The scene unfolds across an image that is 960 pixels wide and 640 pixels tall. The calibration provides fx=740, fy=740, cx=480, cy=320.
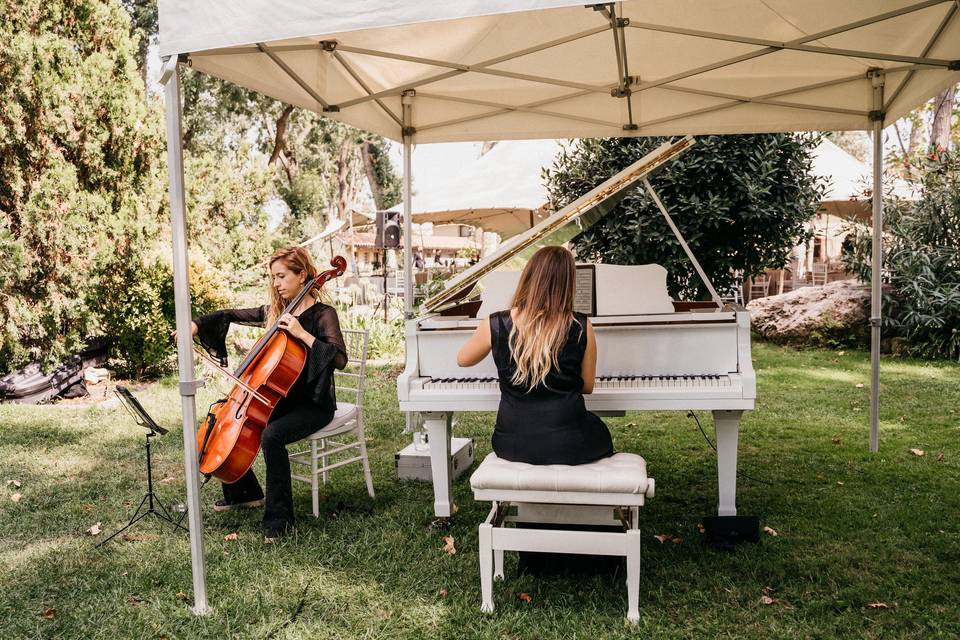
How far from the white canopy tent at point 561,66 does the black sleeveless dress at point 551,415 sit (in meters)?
1.38

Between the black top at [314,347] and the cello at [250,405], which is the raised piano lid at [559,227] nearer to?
the black top at [314,347]

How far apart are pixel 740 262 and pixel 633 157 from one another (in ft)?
A: 5.88

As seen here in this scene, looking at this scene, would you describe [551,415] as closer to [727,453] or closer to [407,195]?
[727,453]

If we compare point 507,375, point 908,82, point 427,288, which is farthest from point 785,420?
point 427,288

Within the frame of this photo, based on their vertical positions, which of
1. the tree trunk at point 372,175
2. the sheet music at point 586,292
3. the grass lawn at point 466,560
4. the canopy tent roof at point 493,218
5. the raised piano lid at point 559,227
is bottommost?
the grass lawn at point 466,560

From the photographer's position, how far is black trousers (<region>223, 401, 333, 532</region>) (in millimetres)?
4148

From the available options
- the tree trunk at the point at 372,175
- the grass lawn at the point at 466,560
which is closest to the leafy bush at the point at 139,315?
the grass lawn at the point at 466,560

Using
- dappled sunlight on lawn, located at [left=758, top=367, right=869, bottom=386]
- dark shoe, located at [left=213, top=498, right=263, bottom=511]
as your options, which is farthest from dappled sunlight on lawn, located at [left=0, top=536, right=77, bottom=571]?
dappled sunlight on lawn, located at [left=758, top=367, right=869, bottom=386]

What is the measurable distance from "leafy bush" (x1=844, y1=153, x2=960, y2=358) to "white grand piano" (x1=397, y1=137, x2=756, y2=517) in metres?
6.81

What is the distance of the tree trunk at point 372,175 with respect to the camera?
26062mm

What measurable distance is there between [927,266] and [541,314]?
857 centimetres

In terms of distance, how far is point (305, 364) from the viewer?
4.16 m

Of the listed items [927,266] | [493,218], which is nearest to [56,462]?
[493,218]

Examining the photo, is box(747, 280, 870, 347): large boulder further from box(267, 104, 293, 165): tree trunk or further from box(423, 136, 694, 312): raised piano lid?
box(267, 104, 293, 165): tree trunk
